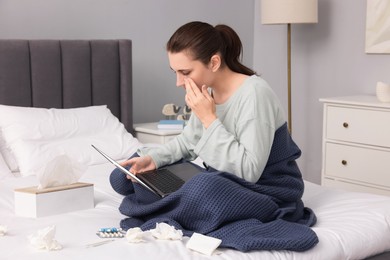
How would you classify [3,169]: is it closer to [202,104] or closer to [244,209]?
[202,104]

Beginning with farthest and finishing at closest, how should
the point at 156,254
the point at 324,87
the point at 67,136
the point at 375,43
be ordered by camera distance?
the point at 324,87
the point at 375,43
the point at 67,136
the point at 156,254

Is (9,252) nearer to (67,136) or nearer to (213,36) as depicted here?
(213,36)

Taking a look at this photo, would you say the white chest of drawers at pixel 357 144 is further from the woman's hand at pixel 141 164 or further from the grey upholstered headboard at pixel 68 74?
the woman's hand at pixel 141 164

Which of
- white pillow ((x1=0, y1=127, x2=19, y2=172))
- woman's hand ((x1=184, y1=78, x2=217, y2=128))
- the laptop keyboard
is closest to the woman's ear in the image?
woman's hand ((x1=184, y1=78, x2=217, y2=128))

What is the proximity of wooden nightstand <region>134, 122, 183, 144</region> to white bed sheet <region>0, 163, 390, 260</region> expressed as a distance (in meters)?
1.17

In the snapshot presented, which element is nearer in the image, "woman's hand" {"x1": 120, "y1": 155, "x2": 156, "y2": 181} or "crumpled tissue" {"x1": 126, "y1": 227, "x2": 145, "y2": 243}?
"crumpled tissue" {"x1": 126, "y1": 227, "x2": 145, "y2": 243}

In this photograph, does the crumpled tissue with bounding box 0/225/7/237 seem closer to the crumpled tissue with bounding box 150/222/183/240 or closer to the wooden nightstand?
the crumpled tissue with bounding box 150/222/183/240

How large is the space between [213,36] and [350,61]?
7.57 feet

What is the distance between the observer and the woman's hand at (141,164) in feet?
8.16

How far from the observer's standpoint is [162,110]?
438 cm

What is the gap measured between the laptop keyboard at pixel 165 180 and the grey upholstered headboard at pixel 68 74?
144cm

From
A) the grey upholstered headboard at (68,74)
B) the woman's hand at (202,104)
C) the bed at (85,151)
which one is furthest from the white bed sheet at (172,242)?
the grey upholstered headboard at (68,74)

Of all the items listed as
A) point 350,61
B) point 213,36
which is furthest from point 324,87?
point 213,36

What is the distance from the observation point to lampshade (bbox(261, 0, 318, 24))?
167 inches
